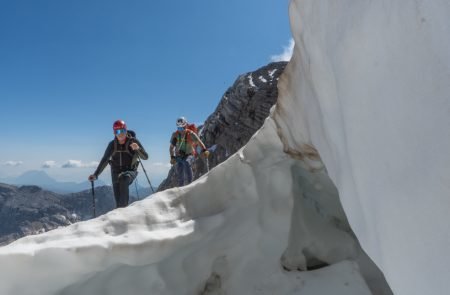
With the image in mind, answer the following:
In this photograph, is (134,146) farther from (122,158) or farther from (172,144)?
(172,144)

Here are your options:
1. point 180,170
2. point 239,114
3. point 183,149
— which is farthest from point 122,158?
point 239,114

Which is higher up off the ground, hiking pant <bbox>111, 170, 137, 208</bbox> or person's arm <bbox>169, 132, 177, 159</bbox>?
person's arm <bbox>169, 132, 177, 159</bbox>

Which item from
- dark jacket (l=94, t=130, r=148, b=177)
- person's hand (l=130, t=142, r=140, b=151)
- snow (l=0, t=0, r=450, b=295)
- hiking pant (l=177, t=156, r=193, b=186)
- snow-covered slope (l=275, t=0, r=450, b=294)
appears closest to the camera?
snow-covered slope (l=275, t=0, r=450, b=294)

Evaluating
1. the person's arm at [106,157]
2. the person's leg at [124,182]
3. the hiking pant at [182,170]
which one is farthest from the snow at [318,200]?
the hiking pant at [182,170]

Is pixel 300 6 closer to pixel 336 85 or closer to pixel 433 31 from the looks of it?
pixel 336 85

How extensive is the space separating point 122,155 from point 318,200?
4643 millimetres

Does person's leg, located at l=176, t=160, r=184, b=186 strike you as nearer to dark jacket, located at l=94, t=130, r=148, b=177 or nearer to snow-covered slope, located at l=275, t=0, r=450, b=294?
dark jacket, located at l=94, t=130, r=148, b=177

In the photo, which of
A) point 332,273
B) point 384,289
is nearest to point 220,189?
point 332,273

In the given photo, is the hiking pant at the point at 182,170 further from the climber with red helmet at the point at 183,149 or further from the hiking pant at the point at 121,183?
the hiking pant at the point at 121,183

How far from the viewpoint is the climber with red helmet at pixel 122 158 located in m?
8.53

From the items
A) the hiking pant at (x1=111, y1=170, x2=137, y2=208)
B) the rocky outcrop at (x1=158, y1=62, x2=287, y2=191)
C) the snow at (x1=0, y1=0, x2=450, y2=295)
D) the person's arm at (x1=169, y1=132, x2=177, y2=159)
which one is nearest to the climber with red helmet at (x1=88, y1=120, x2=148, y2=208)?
the hiking pant at (x1=111, y1=170, x2=137, y2=208)

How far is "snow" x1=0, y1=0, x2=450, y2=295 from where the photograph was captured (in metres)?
1.89

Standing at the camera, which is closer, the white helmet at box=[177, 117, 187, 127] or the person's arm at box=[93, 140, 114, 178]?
the person's arm at box=[93, 140, 114, 178]

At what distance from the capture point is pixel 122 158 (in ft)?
28.3
